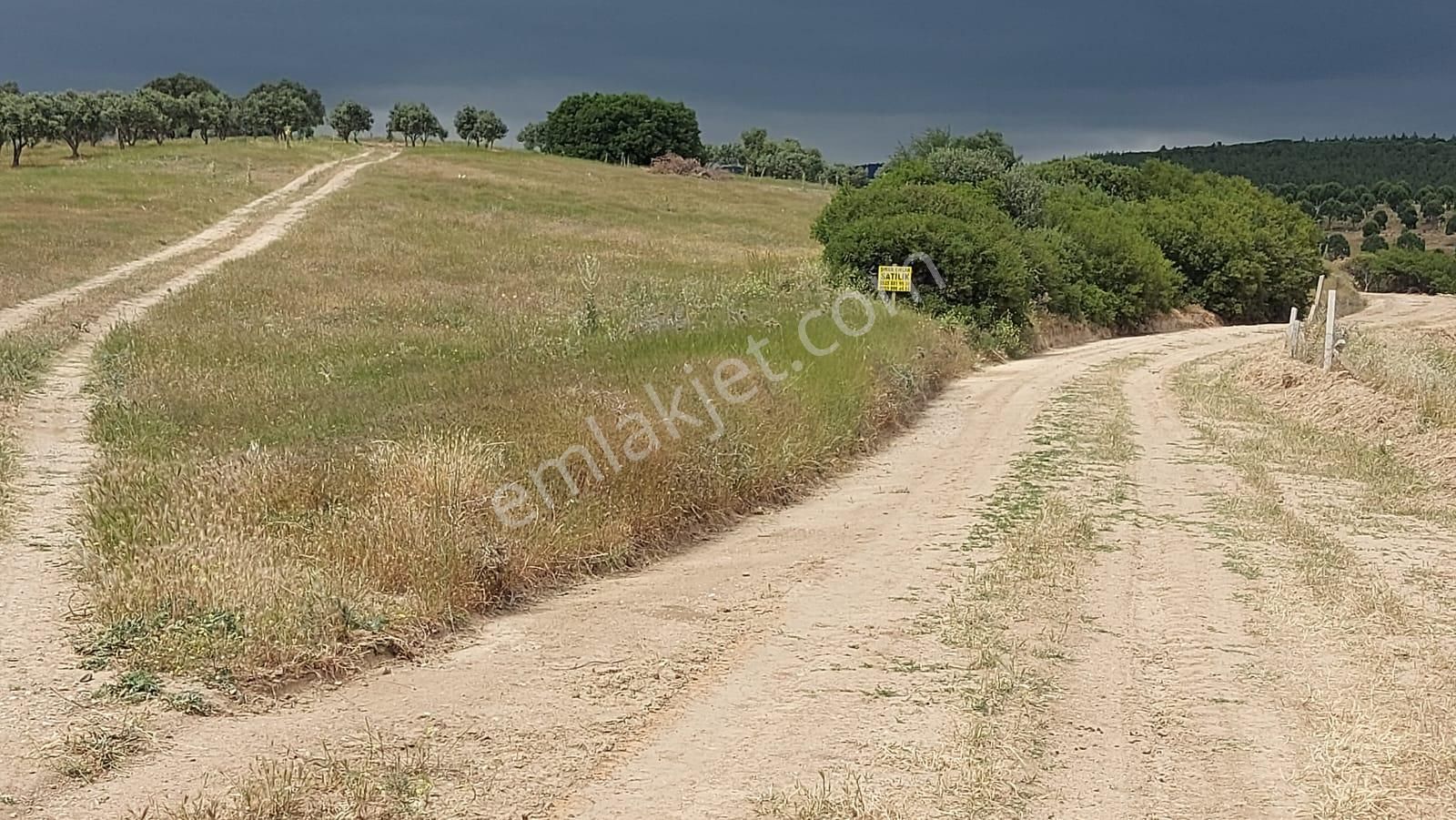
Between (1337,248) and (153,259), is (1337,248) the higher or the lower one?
the lower one

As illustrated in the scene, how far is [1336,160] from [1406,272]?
70187mm

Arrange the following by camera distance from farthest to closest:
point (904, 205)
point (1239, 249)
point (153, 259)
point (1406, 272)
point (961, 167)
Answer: point (1406, 272)
point (1239, 249)
point (961, 167)
point (153, 259)
point (904, 205)

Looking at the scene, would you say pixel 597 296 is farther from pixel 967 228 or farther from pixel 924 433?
pixel 924 433

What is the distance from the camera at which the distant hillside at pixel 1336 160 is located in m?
133

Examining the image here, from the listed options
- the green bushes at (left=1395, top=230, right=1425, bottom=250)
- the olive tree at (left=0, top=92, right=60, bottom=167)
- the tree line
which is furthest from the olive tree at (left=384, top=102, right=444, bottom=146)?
the green bushes at (left=1395, top=230, right=1425, bottom=250)

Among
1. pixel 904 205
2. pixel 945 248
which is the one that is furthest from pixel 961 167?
pixel 945 248

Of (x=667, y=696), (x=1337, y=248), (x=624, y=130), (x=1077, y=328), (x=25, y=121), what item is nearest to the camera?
(x=667, y=696)

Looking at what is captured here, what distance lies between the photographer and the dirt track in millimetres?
5031

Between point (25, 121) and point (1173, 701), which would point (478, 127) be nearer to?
point (25, 121)

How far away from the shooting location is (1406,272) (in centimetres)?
8444

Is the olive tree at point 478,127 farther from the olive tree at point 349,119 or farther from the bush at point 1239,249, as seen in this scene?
the bush at point 1239,249

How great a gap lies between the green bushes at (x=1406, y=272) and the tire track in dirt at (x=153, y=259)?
68.1m

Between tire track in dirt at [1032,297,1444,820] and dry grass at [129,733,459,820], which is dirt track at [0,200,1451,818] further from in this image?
dry grass at [129,733,459,820]

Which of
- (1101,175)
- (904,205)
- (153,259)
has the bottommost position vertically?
(153,259)
